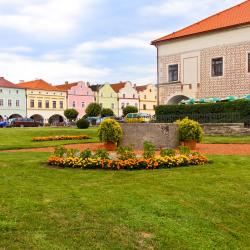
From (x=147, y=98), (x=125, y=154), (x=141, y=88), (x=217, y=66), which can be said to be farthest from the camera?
(x=141, y=88)

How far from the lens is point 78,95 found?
264 ft

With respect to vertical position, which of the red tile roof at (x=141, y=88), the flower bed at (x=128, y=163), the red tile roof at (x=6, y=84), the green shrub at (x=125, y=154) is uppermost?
the red tile roof at (x=141, y=88)

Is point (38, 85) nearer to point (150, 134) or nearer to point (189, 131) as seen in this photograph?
point (150, 134)

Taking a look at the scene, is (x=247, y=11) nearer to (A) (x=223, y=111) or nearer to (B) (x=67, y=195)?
(A) (x=223, y=111)

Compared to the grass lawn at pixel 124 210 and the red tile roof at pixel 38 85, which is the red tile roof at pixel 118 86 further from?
the grass lawn at pixel 124 210

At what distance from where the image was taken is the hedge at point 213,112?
83.8 feet

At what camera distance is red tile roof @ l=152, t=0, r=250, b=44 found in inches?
1286

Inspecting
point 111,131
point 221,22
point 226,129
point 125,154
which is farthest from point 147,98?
point 125,154

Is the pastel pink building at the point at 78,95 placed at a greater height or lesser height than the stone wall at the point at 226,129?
greater

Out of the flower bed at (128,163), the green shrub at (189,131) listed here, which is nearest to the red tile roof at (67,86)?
the green shrub at (189,131)

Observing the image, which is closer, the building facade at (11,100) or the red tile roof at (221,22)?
the red tile roof at (221,22)

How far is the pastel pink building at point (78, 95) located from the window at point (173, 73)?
44630 mm

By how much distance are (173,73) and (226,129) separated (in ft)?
46.0

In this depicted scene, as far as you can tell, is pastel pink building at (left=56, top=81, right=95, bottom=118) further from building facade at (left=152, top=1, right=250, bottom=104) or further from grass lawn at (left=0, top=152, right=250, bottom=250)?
grass lawn at (left=0, top=152, right=250, bottom=250)
